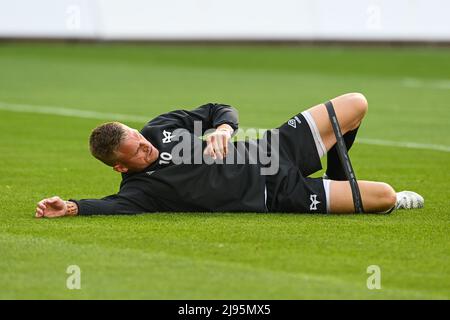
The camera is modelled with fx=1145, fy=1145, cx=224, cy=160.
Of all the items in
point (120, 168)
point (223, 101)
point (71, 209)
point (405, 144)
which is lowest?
point (71, 209)

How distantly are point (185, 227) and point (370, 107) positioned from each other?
1003cm

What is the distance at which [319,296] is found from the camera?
6.46 metres

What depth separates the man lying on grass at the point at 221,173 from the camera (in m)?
8.57

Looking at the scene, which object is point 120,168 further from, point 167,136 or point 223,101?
point 223,101

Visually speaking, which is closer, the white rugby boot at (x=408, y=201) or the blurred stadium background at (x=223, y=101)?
the blurred stadium background at (x=223, y=101)

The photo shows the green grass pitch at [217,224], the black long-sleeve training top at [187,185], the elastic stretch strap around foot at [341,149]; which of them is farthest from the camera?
the elastic stretch strap around foot at [341,149]

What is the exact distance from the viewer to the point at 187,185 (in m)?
8.65

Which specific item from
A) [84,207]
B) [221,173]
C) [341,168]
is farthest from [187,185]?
[341,168]

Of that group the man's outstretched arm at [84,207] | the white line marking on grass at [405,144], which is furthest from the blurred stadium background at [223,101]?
the man's outstretched arm at [84,207]

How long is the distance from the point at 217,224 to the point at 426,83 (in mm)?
14708

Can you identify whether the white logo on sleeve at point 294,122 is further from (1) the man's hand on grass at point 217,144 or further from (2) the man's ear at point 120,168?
(2) the man's ear at point 120,168

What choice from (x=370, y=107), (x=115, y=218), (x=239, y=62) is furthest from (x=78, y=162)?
(x=239, y=62)
